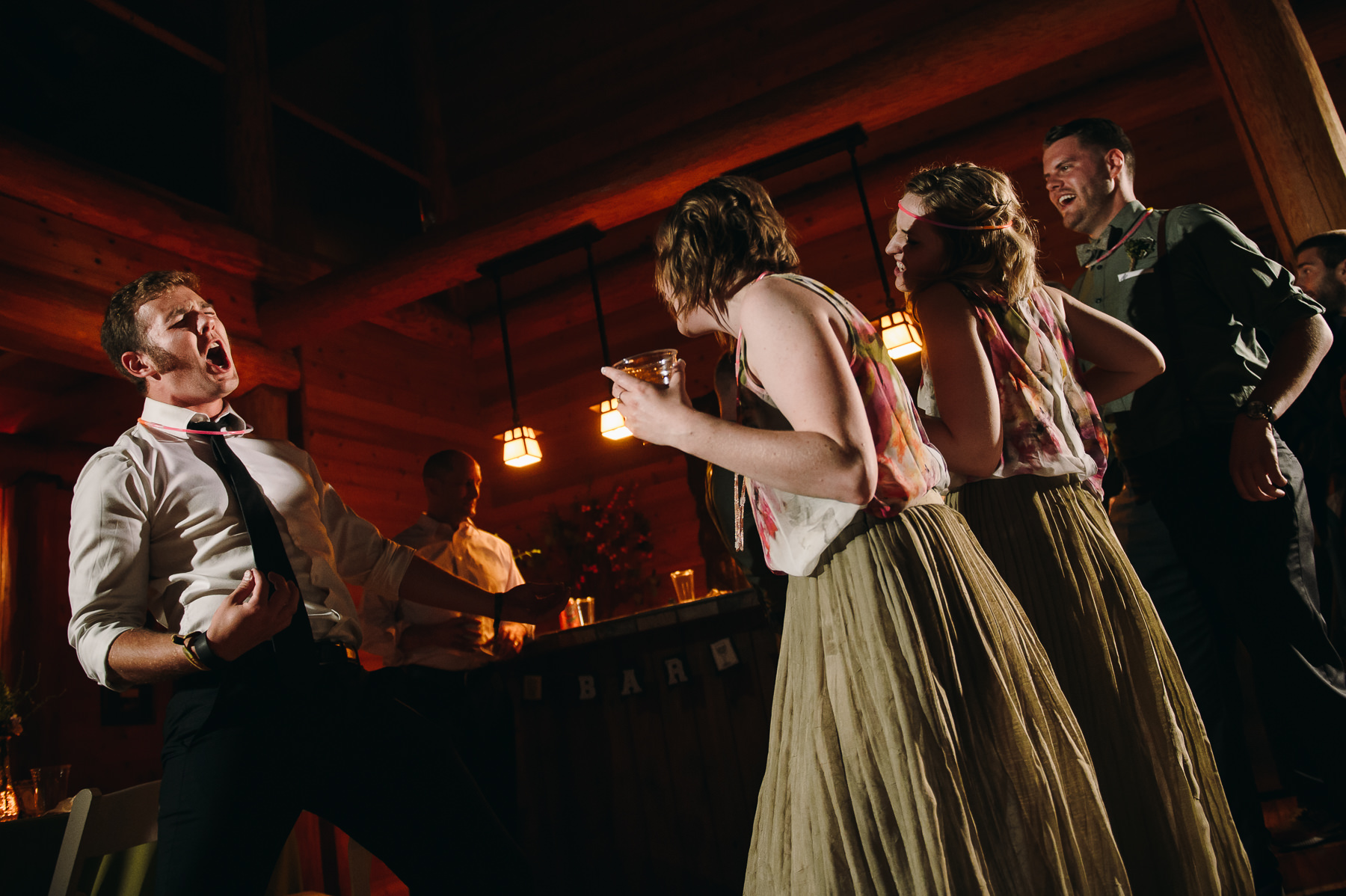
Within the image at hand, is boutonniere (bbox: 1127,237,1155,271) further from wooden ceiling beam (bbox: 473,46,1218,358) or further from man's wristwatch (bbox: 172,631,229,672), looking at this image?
wooden ceiling beam (bbox: 473,46,1218,358)

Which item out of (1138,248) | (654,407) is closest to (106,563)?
(654,407)

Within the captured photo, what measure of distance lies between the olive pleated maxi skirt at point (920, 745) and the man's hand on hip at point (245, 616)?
829 mm

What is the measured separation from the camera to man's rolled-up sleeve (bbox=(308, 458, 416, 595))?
1983 mm

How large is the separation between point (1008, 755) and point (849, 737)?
7.4 inches

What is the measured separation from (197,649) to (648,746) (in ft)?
6.85

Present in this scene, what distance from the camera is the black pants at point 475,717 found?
321cm

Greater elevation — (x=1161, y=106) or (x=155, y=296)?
(x=1161, y=106)

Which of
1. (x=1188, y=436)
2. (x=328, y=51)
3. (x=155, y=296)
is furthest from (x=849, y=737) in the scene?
(x=328, y=51)

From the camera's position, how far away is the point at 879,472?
1.11m

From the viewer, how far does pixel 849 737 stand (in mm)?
1000

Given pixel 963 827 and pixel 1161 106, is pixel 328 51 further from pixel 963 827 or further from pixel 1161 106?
pixel 963 827

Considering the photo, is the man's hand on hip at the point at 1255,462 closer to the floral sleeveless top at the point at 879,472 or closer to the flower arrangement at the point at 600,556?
the floral sleeveless top at the point at 879,472

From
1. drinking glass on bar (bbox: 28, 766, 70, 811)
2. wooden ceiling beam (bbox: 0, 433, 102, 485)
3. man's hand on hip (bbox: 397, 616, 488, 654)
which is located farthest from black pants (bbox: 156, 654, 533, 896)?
wooden ceiling beam (bbox: 0, 433, 102, 485)

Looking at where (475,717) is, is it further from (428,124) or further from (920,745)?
(428,124)
